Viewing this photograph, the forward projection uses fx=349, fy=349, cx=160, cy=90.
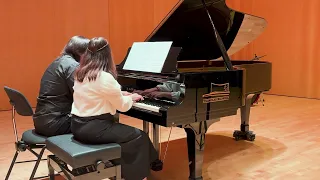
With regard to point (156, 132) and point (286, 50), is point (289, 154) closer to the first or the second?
point (156, 132)

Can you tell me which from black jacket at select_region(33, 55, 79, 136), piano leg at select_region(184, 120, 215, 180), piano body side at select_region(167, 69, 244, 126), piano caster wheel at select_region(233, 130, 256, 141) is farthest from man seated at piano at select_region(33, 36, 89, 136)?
piano caster wheel at select_region(233, 130, 256, 141)

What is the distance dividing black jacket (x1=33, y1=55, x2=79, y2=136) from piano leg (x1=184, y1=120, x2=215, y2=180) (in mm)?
1026

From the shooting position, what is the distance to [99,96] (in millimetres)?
2453

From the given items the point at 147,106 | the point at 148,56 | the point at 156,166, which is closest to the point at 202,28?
the point at 148,56

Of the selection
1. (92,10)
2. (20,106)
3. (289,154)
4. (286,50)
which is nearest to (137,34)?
(92,10)

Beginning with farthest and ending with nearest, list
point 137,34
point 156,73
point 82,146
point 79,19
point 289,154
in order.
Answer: point 137,34 < point 79,19 < point 289,154 < point 156,73 < point 82,146

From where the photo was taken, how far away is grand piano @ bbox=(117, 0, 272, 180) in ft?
8.95

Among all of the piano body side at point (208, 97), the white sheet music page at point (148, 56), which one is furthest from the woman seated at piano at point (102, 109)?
the white sheet music page at point (148, 56)

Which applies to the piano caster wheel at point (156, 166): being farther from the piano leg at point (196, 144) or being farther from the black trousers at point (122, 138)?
the black trousers at point (122, 138)

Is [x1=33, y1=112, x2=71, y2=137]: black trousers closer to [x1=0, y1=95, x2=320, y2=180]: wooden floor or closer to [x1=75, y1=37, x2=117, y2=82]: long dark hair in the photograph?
[x1=75, y1=37, x2=117, y2=82]: long dark hair

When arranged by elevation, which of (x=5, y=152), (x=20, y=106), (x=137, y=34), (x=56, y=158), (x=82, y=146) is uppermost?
(x=137, y=34)

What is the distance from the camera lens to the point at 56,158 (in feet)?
8.95

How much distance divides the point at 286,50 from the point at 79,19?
5.11 metres

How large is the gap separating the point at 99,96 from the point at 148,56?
88cm
